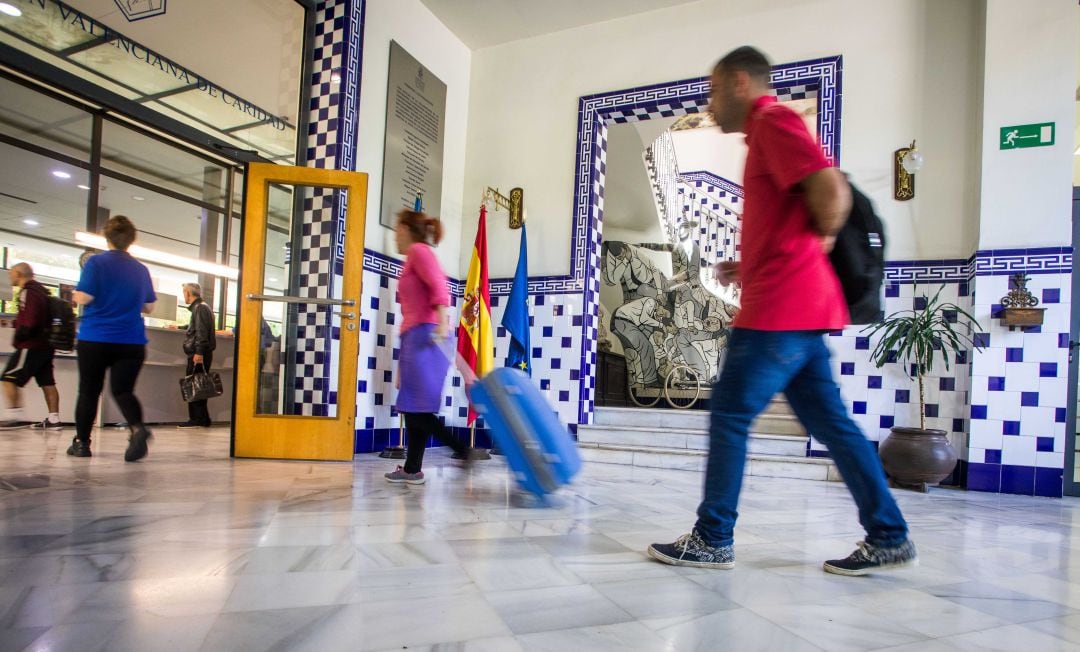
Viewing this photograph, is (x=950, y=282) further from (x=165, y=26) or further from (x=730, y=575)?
(x=165, y=26)

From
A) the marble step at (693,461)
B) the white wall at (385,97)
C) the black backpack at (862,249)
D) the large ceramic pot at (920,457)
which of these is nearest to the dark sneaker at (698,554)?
the black backpack at (862,249)

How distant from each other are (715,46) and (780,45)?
0.50 meters

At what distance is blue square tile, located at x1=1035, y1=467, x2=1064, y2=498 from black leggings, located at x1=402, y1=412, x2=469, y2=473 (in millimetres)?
3567

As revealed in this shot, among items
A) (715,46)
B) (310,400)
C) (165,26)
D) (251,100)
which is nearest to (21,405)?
(310,400)

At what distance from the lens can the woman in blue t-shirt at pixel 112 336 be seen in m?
3.56

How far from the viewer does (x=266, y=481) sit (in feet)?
10.0

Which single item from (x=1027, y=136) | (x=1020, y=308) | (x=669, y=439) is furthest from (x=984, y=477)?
(x=1027, y=136)

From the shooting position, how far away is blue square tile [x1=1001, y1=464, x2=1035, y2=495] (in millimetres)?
3910

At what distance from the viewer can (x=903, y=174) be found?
441cm

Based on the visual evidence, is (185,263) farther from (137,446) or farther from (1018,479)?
(1018,479)

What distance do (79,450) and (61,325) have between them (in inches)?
93.3

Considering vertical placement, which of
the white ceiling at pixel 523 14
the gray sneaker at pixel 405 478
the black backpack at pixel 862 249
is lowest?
the gray sneaker at pixel 405 478

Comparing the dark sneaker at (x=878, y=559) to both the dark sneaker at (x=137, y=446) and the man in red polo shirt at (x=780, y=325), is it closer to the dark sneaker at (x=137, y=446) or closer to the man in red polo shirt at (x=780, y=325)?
the man in red polo shirt at (x=780, y=325)

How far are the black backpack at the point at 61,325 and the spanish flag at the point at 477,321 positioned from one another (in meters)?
3.46
